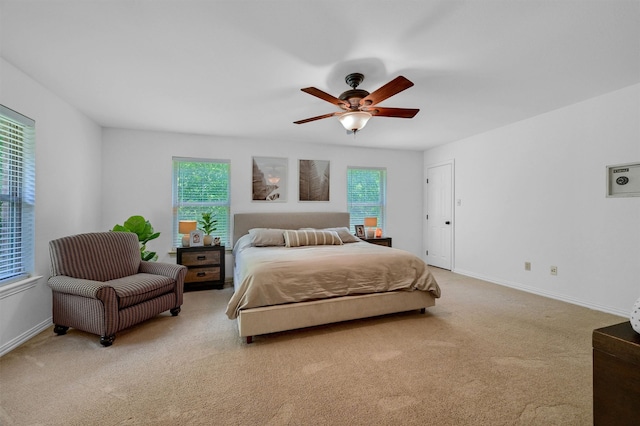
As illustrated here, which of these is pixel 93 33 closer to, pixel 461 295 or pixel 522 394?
pixel 522 394

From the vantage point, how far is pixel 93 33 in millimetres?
2014

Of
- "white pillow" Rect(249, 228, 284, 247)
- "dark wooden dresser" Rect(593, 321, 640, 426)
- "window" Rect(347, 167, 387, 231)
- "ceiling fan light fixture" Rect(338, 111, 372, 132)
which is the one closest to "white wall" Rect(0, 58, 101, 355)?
"white pillow" Rect(249, 228, 284, 247)

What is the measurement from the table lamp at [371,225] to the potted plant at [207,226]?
8.76 ft

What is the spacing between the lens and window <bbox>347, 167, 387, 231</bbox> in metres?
5.54

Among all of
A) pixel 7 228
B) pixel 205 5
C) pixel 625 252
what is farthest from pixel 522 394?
pixel 7 228

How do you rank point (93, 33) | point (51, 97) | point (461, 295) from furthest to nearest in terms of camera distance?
point (461, 295) < point (51, 97) < point (93, 33)

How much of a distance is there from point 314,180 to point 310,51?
309 centimetres

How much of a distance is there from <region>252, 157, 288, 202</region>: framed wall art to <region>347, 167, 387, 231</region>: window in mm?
1319

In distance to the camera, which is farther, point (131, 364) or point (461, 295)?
point (461, 295)

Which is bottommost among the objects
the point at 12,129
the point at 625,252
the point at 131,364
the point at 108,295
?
the point at 131,364

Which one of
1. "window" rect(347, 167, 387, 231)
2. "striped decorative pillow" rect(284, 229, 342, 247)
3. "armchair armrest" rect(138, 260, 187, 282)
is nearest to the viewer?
"armchair armrest" rect(138, 260, 187, 282)

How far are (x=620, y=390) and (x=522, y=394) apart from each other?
93 cm

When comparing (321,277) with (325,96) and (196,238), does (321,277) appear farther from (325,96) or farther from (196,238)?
(196,238)

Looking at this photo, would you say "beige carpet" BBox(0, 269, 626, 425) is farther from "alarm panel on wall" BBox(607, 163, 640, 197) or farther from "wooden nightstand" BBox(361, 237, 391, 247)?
"wooden nightstand" BBox(361, 237, 391, 247)
